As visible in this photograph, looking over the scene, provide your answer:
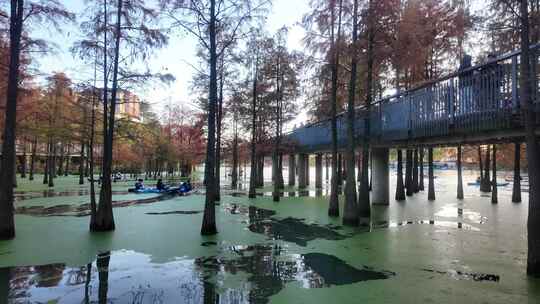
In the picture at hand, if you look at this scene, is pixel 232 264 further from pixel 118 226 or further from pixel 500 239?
pixel 500 239

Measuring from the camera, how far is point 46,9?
9688 millimetres

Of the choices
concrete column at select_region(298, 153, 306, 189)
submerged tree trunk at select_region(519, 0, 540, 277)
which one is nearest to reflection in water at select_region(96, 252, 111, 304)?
submerged tree trunk at select_region(519, 0, 540, 277)

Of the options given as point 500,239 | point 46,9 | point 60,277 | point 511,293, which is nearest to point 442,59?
point 500,239

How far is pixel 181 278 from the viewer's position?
6020 mm

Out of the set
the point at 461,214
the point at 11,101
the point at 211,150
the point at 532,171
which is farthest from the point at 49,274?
the point at 461,214

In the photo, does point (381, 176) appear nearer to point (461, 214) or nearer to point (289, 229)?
point (461, 214)

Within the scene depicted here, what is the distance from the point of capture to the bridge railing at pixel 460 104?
7453 mm

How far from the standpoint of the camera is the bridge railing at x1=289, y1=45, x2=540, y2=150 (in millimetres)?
7453

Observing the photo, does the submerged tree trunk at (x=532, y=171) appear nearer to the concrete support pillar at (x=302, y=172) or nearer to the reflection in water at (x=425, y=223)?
the reflection in water at (x=425, y=223)

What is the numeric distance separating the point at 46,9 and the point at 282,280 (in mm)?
10138

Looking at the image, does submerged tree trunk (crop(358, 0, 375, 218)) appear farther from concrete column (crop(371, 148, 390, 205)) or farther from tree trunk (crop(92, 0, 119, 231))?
tree trunk (crop(92, 0, 119, 231))

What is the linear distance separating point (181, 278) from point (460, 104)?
842 centimetres

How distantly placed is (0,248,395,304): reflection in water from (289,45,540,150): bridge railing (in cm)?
478

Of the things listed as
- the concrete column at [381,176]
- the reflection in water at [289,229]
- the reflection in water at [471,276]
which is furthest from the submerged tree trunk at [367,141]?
the reflection in water at [471,276]
